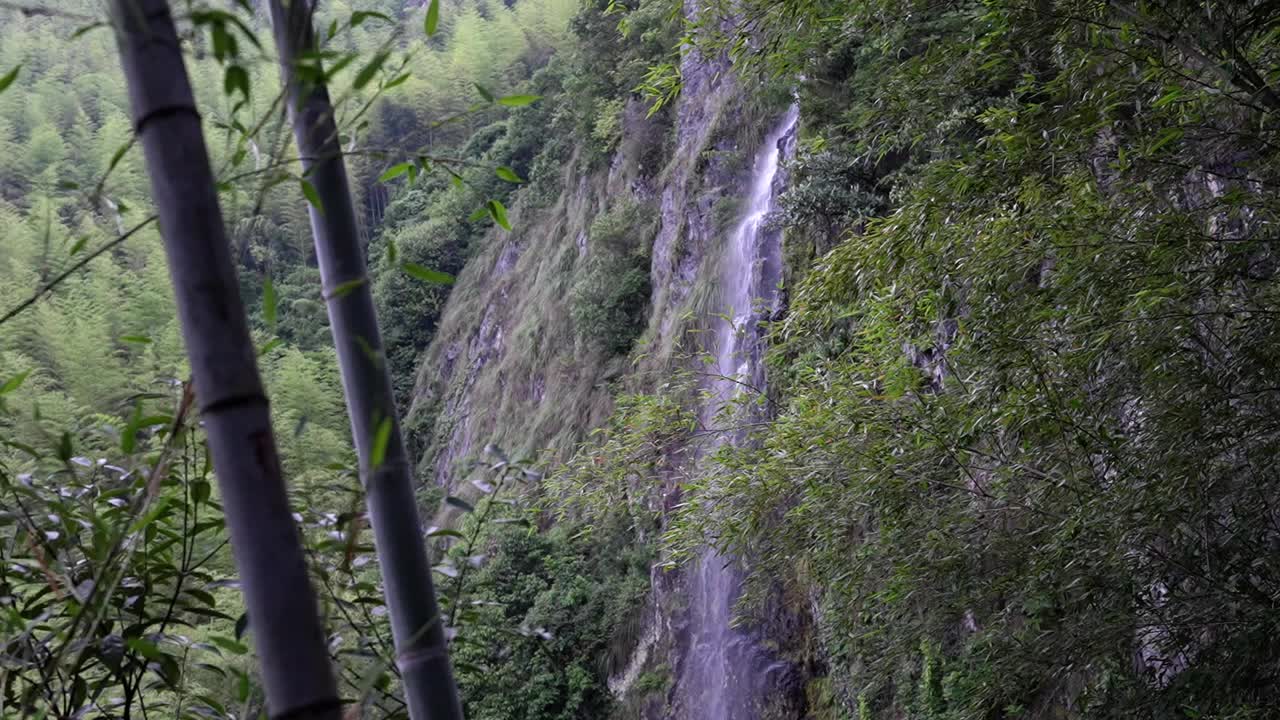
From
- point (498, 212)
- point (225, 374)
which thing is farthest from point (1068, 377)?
point (225, 374)

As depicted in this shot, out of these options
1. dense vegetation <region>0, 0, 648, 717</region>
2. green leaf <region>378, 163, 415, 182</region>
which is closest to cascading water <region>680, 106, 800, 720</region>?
dense vegetation <region>0, 0, 648, 717</region>

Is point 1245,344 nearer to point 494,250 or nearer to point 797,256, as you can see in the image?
point 797,256

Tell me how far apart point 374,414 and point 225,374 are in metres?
0.27

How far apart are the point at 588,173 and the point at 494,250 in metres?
4.87

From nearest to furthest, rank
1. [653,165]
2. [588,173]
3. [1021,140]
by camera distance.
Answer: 1. [1021,140]
2. [653,165]
3. [588,173]

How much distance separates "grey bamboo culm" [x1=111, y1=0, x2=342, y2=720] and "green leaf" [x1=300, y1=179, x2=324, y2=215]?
7.9 inches

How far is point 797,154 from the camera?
402 inches

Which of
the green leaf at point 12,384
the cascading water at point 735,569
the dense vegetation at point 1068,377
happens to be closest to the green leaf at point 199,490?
the green leaf at point 12,384

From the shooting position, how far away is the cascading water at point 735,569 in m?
9.30

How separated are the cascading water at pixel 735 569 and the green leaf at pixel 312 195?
7345 millimetres

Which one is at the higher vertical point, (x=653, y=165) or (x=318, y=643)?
(x=653, y=165)

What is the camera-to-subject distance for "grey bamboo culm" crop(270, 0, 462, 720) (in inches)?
45.8

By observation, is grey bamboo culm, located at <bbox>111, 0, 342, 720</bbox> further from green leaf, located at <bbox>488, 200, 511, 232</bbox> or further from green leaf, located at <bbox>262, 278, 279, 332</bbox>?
green leaf, located at <bbox>488, 200, 511, 232</bbox>

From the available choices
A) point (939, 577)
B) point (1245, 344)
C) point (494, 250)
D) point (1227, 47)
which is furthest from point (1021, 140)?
point (494, 250)
